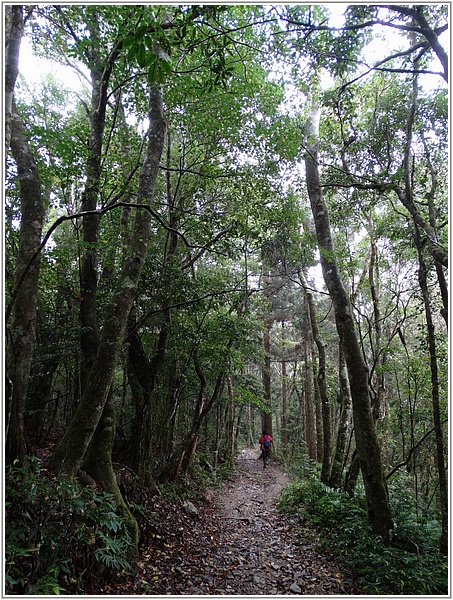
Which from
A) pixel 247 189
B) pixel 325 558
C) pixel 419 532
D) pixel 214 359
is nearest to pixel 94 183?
pixel 247 189

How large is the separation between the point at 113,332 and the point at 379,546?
232 inches

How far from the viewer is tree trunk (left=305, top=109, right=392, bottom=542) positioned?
6.61m

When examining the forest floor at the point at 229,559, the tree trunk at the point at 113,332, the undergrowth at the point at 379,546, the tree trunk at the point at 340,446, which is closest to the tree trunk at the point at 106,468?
the forest floor at the point at 229,559

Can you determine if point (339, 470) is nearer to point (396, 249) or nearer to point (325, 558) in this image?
point (325, 558)

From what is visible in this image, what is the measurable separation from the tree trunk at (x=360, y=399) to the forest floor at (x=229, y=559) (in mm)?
1292

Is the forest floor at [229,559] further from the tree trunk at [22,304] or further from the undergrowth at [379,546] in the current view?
the tree trunk at [22,304]

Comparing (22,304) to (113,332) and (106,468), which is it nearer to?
(113,332)

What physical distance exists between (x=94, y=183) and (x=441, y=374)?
1052 centimetres

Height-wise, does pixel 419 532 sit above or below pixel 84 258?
below

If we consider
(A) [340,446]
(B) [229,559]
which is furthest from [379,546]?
(A) [340,446]

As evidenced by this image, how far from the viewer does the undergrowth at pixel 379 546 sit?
5.05m

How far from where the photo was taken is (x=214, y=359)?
9.36 m

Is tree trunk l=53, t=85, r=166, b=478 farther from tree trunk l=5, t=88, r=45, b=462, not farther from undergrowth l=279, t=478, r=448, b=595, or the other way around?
undergrowth l=279, t=478, r=448, b=595

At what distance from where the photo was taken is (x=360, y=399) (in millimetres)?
7094
